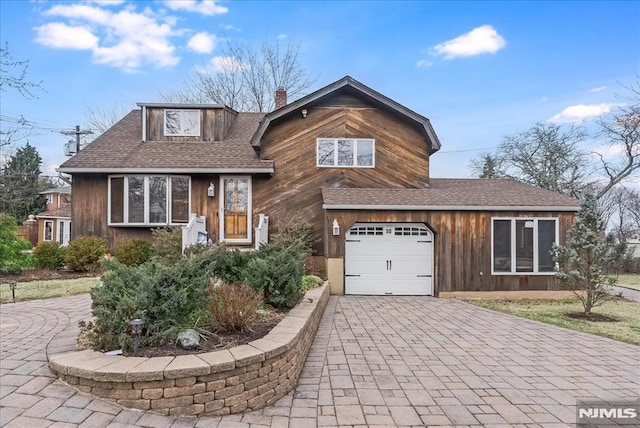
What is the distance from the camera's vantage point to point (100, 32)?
13.6 m

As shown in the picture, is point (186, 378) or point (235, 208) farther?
point (235, 208)

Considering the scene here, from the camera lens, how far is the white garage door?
451 inches

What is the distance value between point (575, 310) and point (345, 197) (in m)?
6.76

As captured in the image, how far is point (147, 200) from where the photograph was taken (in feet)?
42.7

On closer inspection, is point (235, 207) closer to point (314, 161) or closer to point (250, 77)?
point (314, 161)

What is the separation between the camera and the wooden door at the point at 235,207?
13234mm

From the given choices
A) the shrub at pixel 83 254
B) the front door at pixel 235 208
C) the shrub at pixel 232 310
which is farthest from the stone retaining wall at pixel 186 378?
the front door at pixel 235 208

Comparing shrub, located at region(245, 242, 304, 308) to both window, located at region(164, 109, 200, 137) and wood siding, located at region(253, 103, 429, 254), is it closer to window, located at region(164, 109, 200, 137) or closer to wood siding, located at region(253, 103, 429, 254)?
wood siding, located at region(253, 103, 429, 254)

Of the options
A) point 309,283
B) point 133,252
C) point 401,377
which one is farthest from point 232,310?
point 133,252

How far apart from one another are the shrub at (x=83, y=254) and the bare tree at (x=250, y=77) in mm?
Answer: 15557

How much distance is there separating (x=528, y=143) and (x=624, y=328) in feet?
71.0

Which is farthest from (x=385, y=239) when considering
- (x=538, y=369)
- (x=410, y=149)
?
(x=538, y=369)

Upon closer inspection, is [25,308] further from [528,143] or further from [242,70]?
[528,143]

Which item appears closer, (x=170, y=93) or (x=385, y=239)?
(x=385, y=239)
